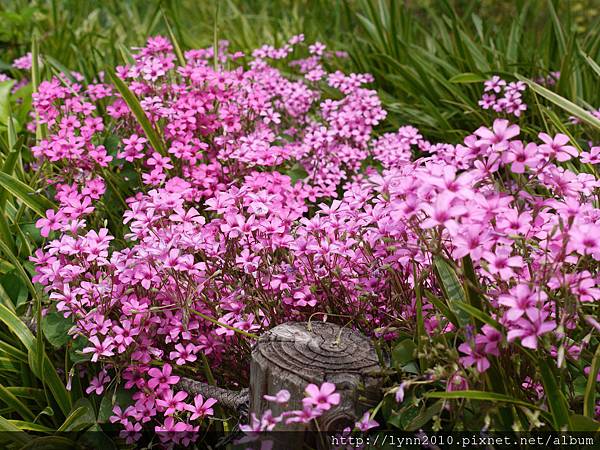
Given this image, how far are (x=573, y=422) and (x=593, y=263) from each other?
1.67 ft

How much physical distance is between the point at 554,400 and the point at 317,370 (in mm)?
648

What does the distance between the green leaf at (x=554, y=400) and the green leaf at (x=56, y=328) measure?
169 cm

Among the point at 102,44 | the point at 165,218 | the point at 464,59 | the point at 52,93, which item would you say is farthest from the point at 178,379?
the point at 102,44

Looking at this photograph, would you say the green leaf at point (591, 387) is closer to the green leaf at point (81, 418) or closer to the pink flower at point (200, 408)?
the pink flower at point (200, 408)

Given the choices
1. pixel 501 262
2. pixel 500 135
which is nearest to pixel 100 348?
pixel 501 262

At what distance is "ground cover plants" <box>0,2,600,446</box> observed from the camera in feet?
5.76

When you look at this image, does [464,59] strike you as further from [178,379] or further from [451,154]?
[178,379]

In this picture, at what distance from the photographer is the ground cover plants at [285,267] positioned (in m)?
1.76

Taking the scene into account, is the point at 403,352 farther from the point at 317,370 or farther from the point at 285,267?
the point at 285,267

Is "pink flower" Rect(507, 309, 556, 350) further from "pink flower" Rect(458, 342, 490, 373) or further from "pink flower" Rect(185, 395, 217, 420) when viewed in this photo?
"pink flower" Rect(185, 395, 217, 420)

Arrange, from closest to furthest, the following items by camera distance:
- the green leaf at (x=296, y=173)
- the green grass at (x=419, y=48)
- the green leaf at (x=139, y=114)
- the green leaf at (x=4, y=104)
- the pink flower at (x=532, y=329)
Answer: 1. the pink flower at (x=532, y=329)
2. the green leaf at (x=139, y=114)
3. the green leaf at (x=296, y=173)
4. the green leaf at (x=4, y=104)
5. the green grass at (x=419, y=48)

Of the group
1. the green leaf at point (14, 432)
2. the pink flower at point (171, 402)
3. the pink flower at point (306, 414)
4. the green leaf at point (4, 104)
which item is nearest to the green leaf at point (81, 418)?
the green leaf at point (14, 432)

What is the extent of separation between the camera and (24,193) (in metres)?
2.99

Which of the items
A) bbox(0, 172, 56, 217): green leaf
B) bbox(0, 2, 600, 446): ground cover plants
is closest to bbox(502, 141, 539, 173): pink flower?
bbox(0, 2, 600, 446): ground cover plants
